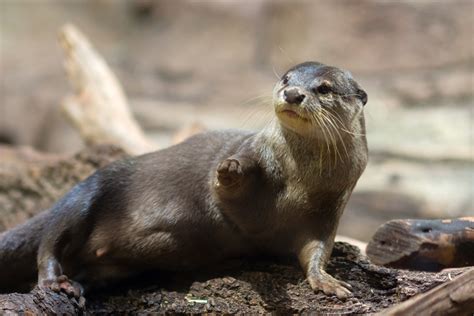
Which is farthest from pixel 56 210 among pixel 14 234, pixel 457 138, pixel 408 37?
pixel 408 37

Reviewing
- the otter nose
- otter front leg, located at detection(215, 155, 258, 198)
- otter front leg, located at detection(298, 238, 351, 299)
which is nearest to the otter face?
the otter nose

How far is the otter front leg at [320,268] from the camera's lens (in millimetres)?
2588

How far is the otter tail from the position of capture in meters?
3.16

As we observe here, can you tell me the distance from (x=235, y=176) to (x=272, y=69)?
15.4 ft

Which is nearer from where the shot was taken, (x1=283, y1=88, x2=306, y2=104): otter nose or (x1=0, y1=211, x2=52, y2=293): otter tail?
(x1=283, y1=88, x2=306, y2=104): otter nose

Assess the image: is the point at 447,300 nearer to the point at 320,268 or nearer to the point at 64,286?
the point at 320,268

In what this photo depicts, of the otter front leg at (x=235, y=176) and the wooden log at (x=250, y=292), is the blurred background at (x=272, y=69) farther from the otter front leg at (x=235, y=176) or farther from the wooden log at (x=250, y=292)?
the otter front leg at (x=235, y=176)

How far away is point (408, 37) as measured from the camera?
674cm

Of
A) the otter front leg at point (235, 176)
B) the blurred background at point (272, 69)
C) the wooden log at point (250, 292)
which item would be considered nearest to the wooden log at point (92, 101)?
the blurred background at point (272, 69)

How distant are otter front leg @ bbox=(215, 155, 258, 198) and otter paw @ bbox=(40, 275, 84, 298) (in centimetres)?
68

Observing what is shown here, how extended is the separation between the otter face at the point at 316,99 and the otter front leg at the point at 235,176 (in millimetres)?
219

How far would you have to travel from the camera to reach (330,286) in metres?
2.60

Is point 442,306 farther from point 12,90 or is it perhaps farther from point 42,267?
point 12,90

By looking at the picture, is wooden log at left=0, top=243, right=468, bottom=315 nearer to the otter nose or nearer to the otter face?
the otter face
